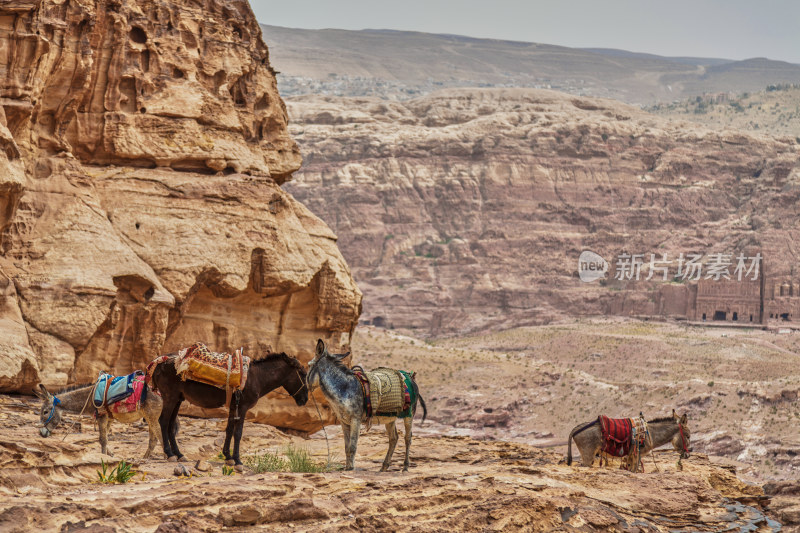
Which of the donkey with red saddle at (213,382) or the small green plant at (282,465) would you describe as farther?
the small green plant at (282,465)

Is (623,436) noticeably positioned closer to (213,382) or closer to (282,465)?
(282,465)

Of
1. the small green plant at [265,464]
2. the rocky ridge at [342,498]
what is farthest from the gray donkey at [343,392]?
the small green plant at [265,464]

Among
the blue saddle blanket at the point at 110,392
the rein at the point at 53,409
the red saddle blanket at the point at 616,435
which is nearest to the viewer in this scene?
the blue saddle blanket at the point at 110,392

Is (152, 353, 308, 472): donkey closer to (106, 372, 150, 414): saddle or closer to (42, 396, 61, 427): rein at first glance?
(106, 372, 150, 414): saddle

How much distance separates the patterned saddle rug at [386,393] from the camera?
15844 millimetres

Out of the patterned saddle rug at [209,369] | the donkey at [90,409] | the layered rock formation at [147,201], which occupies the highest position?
the layered rock formation at [147,201]

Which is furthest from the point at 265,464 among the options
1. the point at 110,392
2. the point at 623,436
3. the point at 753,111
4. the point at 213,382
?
the point at 753,111

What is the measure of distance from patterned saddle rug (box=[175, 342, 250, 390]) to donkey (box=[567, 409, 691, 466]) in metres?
7.50

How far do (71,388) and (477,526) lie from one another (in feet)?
25.9

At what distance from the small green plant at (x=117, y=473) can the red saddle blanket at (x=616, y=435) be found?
10179 mm

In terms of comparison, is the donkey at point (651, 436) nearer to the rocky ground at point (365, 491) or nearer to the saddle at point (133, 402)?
the rocky ground at point (365, 491)

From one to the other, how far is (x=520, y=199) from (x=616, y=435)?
105992mm

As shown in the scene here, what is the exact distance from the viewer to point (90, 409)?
1647cm

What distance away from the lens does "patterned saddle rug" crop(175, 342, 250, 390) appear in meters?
15.2
